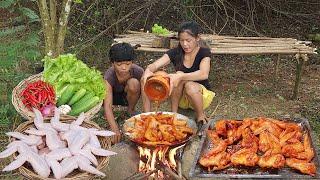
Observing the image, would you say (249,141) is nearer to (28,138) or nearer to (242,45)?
(28,138)

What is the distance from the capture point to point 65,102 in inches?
198

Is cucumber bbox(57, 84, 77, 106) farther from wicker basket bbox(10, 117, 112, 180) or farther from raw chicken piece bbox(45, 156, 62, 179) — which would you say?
raw chicken piece bbox(45, 156, 62, 179)

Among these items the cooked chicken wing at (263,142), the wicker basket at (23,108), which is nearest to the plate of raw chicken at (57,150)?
the wicker basket at (23,108)

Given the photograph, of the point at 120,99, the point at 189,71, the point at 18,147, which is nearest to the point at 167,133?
the point at 18,147

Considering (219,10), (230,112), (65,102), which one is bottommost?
(230,112)

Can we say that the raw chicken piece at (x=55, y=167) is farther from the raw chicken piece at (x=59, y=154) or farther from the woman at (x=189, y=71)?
the woman at (x=189, y=71)

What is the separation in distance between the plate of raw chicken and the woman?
1567 mm

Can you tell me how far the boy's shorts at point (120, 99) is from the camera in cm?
615

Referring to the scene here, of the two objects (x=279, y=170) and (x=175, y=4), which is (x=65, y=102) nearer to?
(x=279, y=170)

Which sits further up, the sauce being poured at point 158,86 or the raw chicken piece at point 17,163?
the sauce being poured at point 158,86

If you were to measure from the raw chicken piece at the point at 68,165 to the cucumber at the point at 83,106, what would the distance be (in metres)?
1.18

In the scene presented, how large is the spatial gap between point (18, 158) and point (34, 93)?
44.0 inches

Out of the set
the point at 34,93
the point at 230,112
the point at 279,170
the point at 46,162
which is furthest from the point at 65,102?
the point at 230,112

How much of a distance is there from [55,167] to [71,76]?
156 cm
